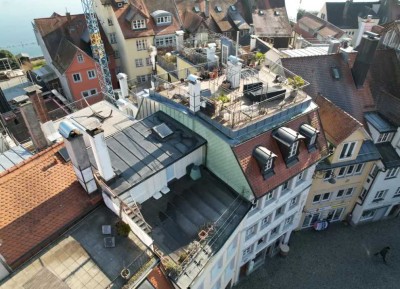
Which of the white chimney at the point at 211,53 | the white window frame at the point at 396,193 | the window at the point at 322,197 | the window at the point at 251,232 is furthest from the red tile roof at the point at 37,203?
the white window frame at the point at 396,193

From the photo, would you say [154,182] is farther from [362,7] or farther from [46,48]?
[362,7]

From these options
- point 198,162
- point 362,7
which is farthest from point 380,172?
point 362,7

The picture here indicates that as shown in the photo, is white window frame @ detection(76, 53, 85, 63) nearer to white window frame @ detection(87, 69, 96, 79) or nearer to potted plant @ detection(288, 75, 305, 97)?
white window frame @ detection(87, 69, 96, 79)

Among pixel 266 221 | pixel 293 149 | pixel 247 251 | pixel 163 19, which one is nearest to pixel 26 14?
pixel 163 19

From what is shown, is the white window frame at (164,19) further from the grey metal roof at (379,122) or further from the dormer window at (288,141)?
the dormer window at (288,141)

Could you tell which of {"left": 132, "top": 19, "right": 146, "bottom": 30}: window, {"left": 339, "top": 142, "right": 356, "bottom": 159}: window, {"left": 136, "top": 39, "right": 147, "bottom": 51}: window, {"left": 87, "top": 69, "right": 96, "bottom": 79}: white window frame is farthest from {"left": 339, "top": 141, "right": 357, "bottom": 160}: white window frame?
{"left": 87, "top": 69, "right": 96, "bottom": 79}: white window frame

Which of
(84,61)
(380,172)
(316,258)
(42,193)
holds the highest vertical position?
(42,193)

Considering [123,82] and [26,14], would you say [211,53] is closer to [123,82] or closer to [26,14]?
[123,82]

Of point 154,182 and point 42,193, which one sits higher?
point 42,193
